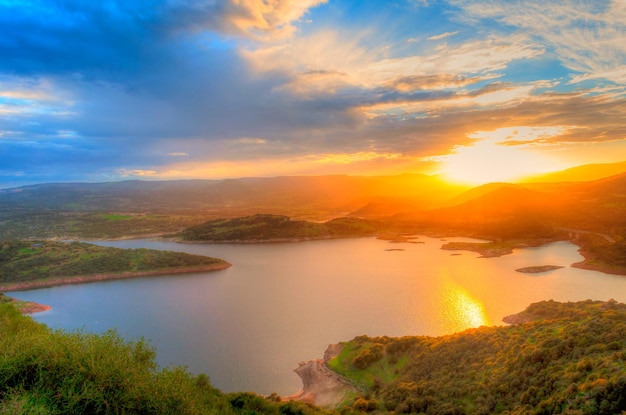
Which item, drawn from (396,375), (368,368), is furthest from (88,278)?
(396,375)

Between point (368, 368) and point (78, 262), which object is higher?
point (78, 262)

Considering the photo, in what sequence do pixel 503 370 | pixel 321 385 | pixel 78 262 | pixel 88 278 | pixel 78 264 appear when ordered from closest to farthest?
1. pixel 503 370
2. pixel 321 385
3. pixel 88 278
4. pixel 78 264
5. pixel 78 262

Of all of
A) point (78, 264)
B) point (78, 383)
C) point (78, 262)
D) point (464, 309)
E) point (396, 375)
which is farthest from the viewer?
point (78, 262)

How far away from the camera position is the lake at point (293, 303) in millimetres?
32531

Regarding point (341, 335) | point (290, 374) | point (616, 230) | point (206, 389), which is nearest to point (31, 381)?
point (206, 389)

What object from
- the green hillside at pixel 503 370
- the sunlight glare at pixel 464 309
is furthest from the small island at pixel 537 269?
the green hillside at pixel 503 370

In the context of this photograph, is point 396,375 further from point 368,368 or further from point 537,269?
point 537,269

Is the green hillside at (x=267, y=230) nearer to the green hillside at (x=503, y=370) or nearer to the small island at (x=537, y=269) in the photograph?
the small island at (x=537, y=269)

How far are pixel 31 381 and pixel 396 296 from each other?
41764 millimetres

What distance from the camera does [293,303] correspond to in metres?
46.5

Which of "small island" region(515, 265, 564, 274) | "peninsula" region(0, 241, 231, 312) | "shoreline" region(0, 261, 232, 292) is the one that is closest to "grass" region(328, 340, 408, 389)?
"small island" region(515, 265, 564, 274)

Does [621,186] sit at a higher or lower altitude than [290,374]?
higher

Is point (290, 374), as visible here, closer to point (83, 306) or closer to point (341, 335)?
point (341, 335)

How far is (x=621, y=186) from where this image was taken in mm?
130500
